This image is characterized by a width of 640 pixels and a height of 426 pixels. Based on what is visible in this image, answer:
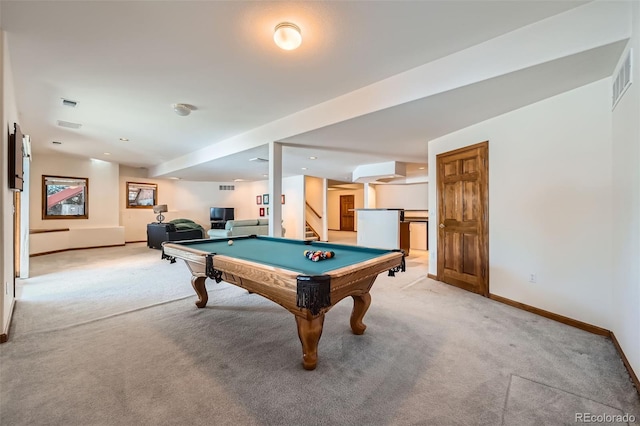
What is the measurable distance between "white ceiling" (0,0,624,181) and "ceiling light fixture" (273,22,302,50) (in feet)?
0.19

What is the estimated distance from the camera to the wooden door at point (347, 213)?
504 inches

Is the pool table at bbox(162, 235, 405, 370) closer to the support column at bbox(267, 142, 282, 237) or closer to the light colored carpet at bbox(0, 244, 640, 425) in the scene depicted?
the light colored carpet at bbox(0, 244, 640, 425)

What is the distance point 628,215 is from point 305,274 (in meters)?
2.29

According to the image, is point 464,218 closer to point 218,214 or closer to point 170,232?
point 170,232

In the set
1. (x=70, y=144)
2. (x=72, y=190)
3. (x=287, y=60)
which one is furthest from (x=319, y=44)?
(x=72, y=190)

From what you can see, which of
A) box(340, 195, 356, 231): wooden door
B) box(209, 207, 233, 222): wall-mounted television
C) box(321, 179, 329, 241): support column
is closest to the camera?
box(321, 179, 329, 241): support column

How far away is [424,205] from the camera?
9.13 meters

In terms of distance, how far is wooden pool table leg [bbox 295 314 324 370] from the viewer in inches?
72.1

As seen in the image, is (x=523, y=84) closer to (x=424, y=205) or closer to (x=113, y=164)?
(x=424, y=205)

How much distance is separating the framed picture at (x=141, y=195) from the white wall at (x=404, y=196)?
25.1 feet

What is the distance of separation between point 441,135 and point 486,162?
0.86 metres

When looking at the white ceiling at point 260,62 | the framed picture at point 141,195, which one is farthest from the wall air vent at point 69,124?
the framed picture at point 141,195

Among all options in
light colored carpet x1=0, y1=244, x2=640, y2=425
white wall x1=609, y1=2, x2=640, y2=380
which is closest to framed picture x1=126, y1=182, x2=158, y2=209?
light colored carpet x1=0, y1=244, x2=640, y2=425

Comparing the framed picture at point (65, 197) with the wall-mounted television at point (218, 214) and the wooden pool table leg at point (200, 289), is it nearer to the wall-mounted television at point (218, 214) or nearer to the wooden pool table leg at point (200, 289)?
the wall-mounted television at point (218, 214)
